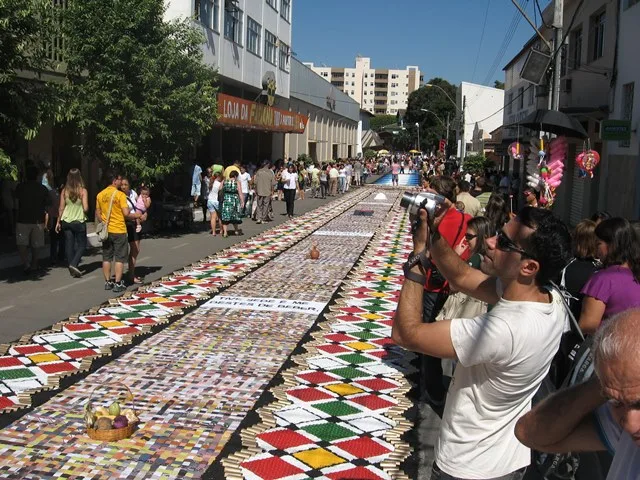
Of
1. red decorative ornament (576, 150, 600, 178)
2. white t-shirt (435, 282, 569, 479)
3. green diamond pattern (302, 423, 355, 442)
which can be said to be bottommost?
green diamond pattern (302, 423, 355, 442)

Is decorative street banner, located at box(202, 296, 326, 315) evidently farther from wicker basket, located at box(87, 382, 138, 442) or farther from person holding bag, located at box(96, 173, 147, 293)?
wicker basket, located at box(87, 382, 138, 442)

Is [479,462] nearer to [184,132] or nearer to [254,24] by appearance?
[184,132]

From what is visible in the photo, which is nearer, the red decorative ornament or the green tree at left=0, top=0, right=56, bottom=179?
the green tree at left=0, top=0, right=56, bottom=179

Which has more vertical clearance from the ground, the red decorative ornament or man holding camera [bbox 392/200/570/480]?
the red decorative ornament

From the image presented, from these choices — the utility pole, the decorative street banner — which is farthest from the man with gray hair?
the utility pole

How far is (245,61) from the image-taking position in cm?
3228

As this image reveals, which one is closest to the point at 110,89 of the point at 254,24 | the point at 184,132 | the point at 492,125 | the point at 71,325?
the point at 184,132

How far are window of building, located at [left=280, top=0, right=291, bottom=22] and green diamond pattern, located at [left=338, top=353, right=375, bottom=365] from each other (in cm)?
3493

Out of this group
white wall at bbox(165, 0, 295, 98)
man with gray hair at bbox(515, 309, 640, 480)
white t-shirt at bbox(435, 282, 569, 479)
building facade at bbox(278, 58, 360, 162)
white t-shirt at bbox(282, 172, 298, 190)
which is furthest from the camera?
building facade at bbox(278, 58, 360, 162)

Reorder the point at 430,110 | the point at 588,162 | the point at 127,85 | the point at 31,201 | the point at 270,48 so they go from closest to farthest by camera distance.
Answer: the point at 31,201, the point at 588,162, the point at 127,85, the point at 270,48, the point at 430,110

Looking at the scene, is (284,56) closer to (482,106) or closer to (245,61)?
(245,61)

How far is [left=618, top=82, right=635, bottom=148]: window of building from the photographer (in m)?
17.3

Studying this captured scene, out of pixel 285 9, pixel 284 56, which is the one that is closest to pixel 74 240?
pixel 284 56

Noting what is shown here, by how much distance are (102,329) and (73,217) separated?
4.00m
